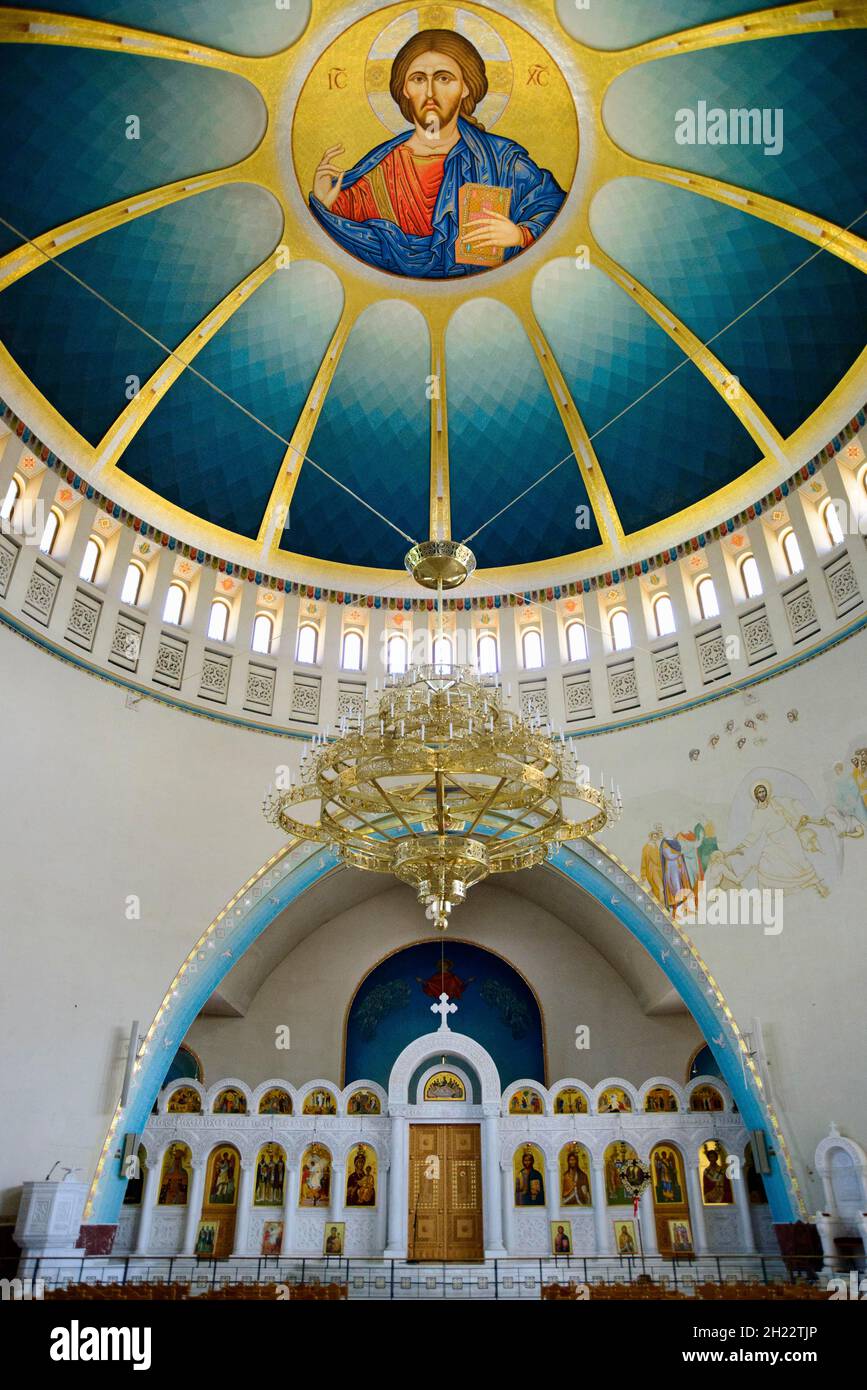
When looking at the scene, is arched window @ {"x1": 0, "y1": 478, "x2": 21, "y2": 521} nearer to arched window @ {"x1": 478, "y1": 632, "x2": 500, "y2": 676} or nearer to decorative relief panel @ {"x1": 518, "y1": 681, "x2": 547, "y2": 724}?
arched window @ {"x1": 478, "y1": 632, "x2": 500, "y2": 676}

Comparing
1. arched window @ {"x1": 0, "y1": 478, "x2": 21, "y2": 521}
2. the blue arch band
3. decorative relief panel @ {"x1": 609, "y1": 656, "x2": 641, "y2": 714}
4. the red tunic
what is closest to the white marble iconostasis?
the blue arch band

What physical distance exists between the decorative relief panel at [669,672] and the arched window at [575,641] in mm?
1650

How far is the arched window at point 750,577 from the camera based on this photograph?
16797mm

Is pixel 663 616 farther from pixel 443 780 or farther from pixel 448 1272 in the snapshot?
pixel 448 1272

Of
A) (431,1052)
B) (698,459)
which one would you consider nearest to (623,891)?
(431,1052)

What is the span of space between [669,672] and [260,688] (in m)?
7.96

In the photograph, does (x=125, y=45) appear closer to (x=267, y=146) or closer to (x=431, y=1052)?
(x=267, y=146)

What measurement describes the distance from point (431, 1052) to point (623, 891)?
528cm

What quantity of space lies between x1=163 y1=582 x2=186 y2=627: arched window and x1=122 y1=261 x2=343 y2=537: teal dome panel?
1.58 m

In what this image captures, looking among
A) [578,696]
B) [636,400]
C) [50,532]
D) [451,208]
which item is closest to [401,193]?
[451,208]

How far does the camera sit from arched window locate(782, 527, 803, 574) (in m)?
16.2

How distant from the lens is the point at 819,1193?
13250 mm

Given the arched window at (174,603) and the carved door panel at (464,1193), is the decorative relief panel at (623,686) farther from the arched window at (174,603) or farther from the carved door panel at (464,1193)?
the carved door panel at (464,1193)
